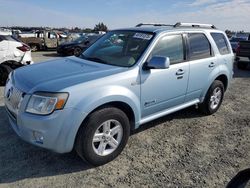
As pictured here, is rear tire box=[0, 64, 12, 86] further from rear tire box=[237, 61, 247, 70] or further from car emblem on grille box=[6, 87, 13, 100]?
rear tire box=[237, 61, 247, 70]

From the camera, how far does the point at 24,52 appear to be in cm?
771

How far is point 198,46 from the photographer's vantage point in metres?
4.80

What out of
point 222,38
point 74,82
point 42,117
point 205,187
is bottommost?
point 205,187

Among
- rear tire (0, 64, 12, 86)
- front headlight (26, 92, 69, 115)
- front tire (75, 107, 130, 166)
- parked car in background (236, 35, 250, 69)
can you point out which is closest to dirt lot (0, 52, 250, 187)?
front tire (75, 107, 130, 166)

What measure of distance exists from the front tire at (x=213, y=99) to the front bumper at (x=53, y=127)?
10.1 ft

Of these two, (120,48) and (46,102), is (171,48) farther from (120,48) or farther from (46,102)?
(46,102)

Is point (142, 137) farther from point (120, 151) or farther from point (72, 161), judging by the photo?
point (72, 161)

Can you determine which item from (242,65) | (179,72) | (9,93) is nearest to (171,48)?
(179,72)

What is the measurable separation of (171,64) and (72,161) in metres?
2.14

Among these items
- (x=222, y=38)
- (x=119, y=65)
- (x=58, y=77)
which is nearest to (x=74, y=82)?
(x=58, y=77)

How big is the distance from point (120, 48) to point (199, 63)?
1519 mm

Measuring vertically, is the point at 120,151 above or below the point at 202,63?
below

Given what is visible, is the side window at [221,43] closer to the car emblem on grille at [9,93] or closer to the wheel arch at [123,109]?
the wheel arch at [123,109]

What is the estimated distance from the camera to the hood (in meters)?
3.09
